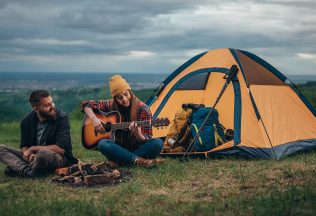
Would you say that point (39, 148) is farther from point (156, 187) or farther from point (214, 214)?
point (214, 214)

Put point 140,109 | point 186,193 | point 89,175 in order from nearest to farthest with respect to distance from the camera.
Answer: point 186,193 < point 89,175 < point 140,109

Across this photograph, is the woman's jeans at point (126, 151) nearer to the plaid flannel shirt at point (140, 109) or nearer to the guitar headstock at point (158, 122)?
the plaid flannel shirt at point (140, 109)

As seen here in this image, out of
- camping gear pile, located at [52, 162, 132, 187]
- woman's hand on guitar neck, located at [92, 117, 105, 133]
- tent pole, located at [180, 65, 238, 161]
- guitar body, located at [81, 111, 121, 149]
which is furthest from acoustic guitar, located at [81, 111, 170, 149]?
tent pole, located at [180, 65, 238, 161]

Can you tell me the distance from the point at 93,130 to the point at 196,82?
3148 mm

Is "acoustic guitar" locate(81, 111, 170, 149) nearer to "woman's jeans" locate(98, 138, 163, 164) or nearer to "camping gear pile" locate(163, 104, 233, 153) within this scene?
"woman's jeans" locate(98, 138, 163, 164)

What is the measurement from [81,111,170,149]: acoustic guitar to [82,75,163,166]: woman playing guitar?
2.6 inches

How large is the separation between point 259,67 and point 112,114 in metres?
3.55

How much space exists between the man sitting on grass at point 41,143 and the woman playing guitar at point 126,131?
0.65 metres

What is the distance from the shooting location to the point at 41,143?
7.09 m

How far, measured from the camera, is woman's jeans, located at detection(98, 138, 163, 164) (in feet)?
24.4

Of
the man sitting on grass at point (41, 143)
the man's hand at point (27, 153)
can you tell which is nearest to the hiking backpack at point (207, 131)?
the man sitting on grass at point (41, 143)

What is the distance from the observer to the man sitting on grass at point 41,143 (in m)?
6.86

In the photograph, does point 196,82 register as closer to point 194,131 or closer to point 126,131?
point 194,131

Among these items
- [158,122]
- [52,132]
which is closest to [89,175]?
[52,132]
